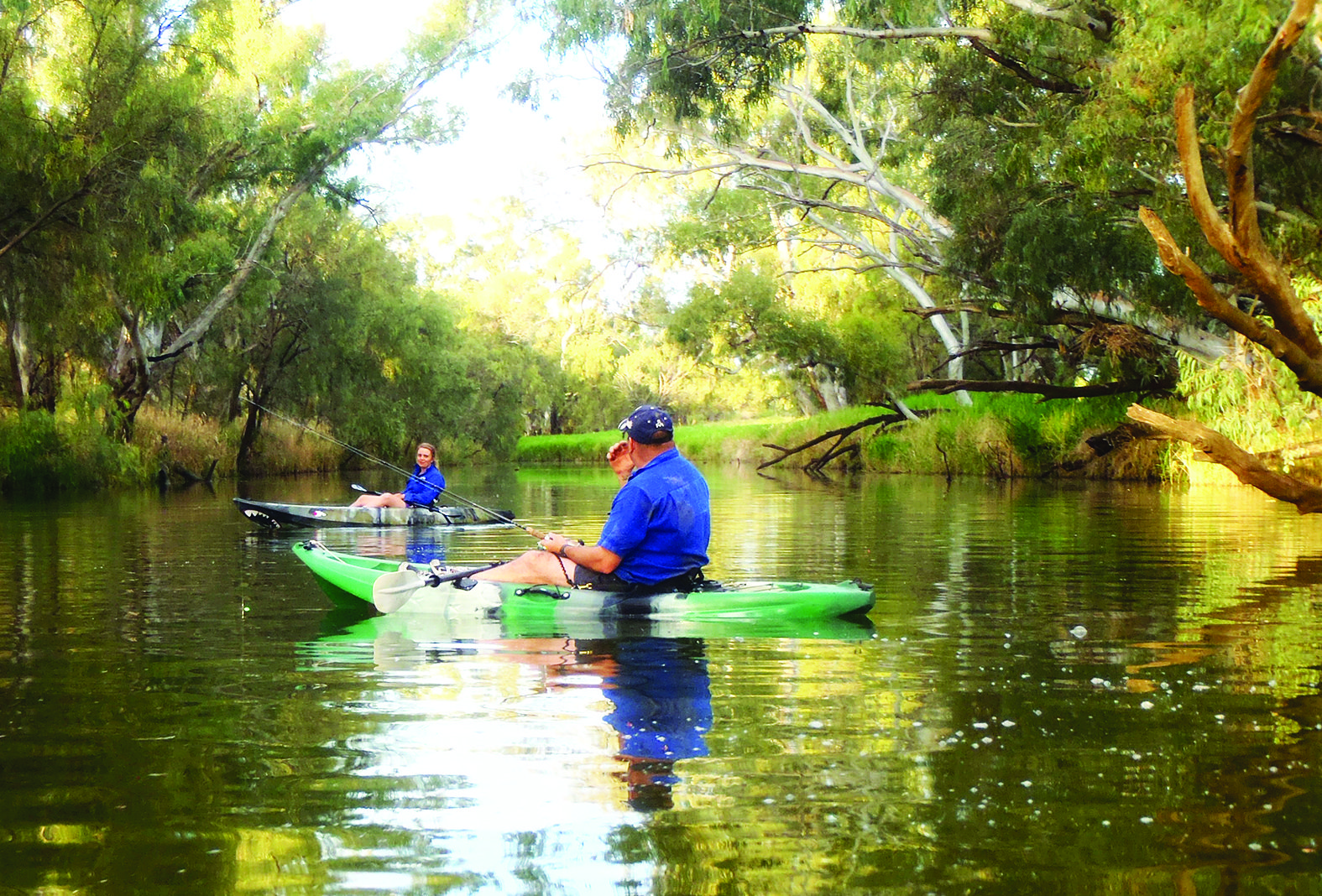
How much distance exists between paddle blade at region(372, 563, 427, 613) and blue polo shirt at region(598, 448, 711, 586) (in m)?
1.38

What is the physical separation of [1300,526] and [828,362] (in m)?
20.0

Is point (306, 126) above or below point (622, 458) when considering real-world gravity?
above

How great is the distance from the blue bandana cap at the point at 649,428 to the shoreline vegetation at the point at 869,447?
12119 millimetres

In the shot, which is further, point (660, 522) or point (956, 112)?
point (956, 112)

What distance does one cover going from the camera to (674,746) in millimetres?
4613

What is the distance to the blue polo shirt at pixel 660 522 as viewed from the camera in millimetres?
7051

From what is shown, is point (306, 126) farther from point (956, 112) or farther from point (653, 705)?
point (653, 705)

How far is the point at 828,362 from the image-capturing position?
33.8 m

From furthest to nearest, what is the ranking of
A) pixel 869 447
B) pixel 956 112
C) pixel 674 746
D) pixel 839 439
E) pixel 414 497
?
pixel 869 447, pixel 839 439, pixel 956 112, pixel 414 497, pixel 674 746

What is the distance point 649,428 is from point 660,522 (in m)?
0.57

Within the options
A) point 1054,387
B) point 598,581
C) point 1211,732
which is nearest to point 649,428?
point 598,581

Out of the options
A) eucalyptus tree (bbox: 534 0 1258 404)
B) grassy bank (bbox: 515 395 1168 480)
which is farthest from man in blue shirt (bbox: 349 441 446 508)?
grassy bank (bbox: 515 395 1168 480)

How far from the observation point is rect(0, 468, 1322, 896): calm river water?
337 cm

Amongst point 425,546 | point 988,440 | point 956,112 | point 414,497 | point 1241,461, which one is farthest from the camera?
point 988,440
